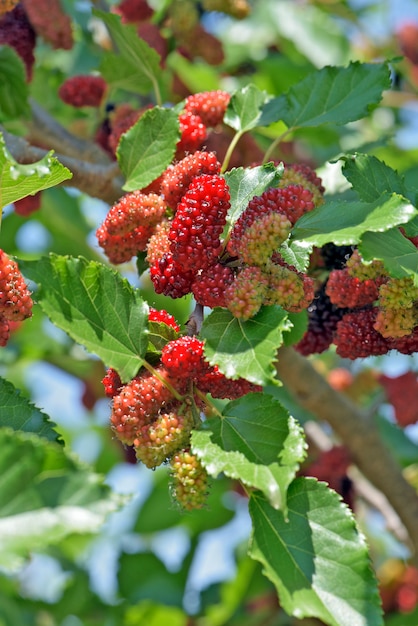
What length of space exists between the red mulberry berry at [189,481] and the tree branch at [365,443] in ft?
2.06

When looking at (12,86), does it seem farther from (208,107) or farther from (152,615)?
(152,615)

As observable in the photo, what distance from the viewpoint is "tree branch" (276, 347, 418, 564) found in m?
1.43

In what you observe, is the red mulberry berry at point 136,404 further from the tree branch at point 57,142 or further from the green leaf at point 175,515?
the green leaf at point 175,515

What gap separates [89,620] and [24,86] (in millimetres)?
1075

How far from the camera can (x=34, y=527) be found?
0.61m

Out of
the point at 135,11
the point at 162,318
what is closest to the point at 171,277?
the point at 162,318

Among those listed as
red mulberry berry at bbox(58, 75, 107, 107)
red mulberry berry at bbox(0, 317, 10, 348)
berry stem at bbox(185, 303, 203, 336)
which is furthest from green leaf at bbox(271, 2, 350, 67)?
red mulberry berry at bbox(0, 317, 10, 348)

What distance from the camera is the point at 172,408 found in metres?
0.84

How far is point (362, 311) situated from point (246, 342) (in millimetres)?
220

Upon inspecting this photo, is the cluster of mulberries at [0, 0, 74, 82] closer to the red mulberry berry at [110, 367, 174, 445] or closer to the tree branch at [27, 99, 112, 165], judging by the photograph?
the tree branch at [27, 99, 112, 165]

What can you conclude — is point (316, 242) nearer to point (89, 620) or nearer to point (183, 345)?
point (183, 345)

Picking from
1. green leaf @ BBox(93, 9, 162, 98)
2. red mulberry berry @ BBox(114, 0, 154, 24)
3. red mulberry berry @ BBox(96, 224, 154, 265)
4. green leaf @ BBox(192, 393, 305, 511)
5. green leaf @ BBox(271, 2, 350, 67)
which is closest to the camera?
green leaf @ BBox(192, 393, 305, 511)

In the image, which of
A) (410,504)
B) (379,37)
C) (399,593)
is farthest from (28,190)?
(379,37)

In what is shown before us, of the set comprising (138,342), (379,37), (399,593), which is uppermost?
(138,342)
